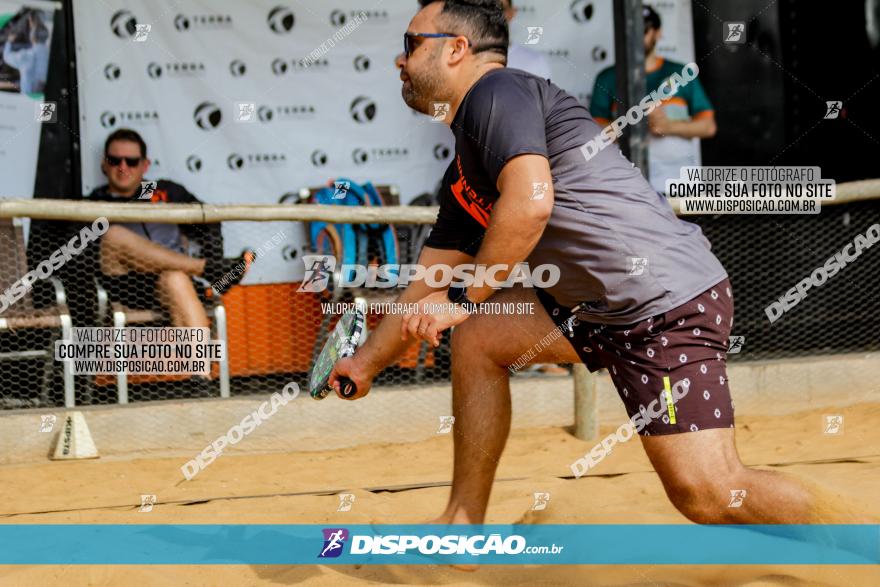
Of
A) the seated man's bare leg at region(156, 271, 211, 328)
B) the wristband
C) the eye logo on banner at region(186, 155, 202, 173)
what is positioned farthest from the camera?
the eye logo on banner at region(186, 155, 202, 173)

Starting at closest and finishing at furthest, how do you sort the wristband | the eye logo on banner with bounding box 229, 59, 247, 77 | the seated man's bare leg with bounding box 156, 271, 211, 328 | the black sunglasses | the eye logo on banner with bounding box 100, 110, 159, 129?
the wristband < the seated man's bare leg with bounding box 156, 271, 211, 328 < the black sunglasses < the eye logo on banner with bounding box 100, 110, 159, 129 < the eye logo on banner with bounding box 229, 59, 247, 77

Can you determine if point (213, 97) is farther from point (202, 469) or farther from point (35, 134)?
point (202, 469)

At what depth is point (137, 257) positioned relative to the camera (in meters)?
6.15

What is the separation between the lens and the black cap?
7.36m

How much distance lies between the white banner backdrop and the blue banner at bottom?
10.2 feet

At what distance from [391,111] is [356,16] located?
26.7 inches

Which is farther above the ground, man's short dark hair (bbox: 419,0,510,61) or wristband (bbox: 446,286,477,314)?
man's short dark hair (bbox: 419,0,510,61)

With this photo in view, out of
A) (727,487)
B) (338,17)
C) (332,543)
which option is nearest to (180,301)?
(338,17)

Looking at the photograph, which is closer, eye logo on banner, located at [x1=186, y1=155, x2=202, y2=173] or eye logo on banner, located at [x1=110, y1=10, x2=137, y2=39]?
eye logo on banner, located at [x1=110, y1=10, x2=137, y2=39]

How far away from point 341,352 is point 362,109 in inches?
157

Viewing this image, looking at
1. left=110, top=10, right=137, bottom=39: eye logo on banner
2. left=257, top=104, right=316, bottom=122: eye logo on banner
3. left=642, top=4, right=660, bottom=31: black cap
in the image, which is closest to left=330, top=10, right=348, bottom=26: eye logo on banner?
left=257, top=104, right=316, bottom=122: eye logo on banner

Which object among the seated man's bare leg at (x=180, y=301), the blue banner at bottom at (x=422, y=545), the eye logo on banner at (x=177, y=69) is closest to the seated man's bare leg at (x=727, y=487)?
the blue banner at bottom at (x=422, y=545)

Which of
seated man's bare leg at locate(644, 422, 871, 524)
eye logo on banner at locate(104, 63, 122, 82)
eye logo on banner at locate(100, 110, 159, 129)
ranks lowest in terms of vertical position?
seated man's bare leg at locate(644, 422, 871, 524)

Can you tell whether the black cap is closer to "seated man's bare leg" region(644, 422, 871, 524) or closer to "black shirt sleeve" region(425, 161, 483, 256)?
"black shirt sleeve" region(425, 161, 483, 256)
